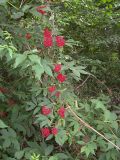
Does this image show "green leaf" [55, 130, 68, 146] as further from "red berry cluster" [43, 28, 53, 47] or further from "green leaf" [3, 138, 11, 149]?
"red berry cluster" [43, 28, 53, 47]

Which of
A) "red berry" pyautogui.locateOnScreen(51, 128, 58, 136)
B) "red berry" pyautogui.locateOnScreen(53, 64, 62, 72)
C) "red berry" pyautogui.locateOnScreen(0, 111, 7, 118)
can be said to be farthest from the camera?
"red berry" pyautogui.locateOnScreen(0, 111, 7, 118)

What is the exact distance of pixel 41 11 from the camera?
2.59m

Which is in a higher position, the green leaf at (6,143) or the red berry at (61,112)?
the red berry at (61,112)

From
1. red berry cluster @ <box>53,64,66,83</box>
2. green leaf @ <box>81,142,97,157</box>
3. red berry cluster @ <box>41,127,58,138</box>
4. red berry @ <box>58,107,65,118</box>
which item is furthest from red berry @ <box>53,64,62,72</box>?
green leaf @ <box>81,142,97,157</box>

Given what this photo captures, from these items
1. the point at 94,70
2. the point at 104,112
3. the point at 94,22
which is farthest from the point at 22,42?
the point at 94,22

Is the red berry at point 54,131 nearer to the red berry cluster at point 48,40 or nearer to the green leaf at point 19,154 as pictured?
the green leaf at point 19,154

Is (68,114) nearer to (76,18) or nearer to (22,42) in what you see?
(22,42)

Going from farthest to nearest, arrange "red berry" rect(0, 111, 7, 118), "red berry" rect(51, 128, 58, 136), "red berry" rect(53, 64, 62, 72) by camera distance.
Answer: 1. "red berry" rect(0, 111, 7, 118)
2. "red berry" rect(51, 128, 58, 136)
3. "red berry" rect(53, 64, 62, 72)

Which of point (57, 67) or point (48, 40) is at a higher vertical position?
point (48, 40)

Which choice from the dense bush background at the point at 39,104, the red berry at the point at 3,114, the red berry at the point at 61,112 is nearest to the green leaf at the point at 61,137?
the dense bush background at the point at 39,104

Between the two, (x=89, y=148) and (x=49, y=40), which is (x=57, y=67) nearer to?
(x=49, y=40)

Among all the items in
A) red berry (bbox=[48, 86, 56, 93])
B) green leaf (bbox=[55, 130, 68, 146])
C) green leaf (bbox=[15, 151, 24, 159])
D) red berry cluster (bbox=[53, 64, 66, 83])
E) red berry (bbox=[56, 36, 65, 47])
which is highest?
red berry (bbox=[56, 36, 65, 47])

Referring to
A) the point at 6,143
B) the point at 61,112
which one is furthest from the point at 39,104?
the point at 6,143

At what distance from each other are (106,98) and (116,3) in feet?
8.05
